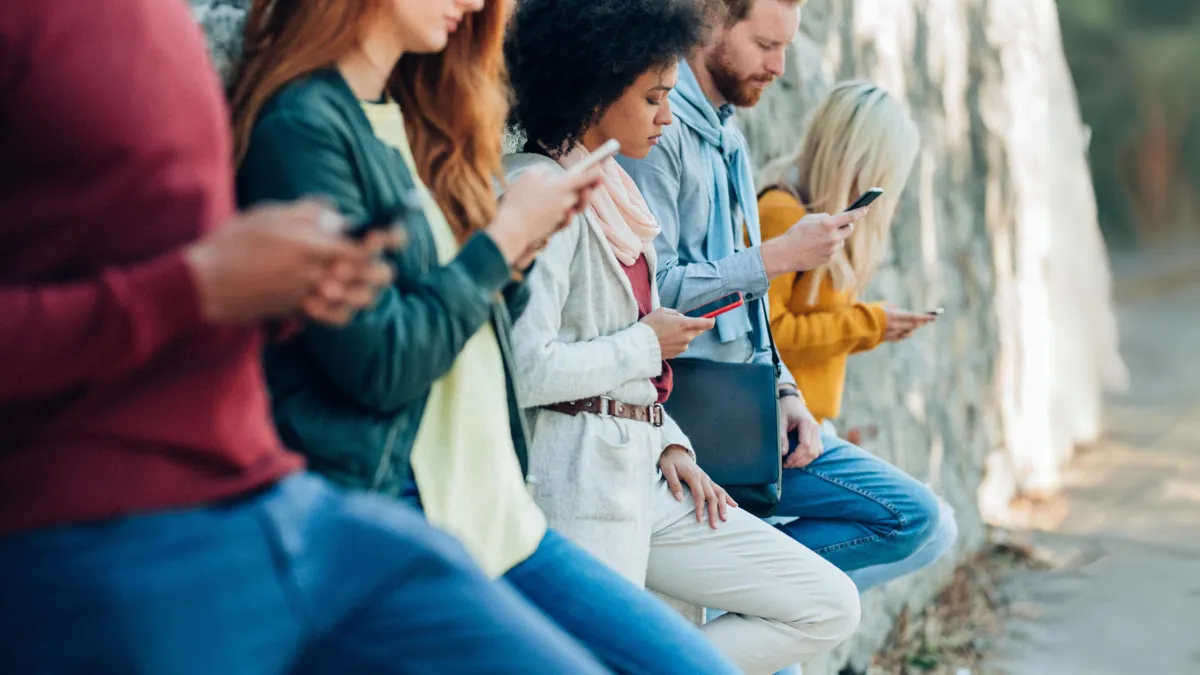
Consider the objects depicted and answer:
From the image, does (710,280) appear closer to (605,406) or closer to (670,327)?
(670,327)

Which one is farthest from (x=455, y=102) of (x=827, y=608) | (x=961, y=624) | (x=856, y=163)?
(x=961, y=624)

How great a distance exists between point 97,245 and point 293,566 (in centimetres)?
30

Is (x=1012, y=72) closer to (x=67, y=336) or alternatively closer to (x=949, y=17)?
(x=949, y=17)

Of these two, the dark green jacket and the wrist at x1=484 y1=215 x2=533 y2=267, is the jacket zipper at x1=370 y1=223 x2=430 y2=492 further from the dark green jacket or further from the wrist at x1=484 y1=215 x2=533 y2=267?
A: the wrist at x1=484 y1=215 x2=533 y2=267

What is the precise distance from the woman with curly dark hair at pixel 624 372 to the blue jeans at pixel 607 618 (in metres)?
0.34

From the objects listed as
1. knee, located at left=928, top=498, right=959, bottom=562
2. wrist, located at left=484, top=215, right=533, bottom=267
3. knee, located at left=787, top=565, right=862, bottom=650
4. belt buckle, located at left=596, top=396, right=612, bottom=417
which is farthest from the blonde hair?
wrist, located at left=484, top=215, right=533, bottom=267

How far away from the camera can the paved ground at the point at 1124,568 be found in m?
4.80

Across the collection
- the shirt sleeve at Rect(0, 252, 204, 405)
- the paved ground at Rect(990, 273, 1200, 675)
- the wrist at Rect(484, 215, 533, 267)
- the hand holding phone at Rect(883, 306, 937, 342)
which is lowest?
the paved ground at Rect(990, 273, 1200, 675)

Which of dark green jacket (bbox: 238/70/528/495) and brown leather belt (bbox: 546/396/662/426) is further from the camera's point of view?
brown leather belt (bbox: 546/396/662/426)

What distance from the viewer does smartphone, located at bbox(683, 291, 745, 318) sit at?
243cm

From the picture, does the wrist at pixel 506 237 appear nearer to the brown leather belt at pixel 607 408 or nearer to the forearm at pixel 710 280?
the brown leather belt at pixel 607 408

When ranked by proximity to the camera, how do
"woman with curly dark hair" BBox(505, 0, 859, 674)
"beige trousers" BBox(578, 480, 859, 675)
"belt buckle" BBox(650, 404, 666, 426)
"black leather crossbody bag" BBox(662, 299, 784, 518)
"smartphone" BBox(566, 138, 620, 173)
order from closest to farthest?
"smartphone" BBox(566, 138, 620, 173) → "woman with curly dark hair" BBox(505, 0, 859, 674) → "belt buckle" BBox(650, 404, 666, 426) → "beige trousers" BBox(578, 480, 859, 675) → "black leather crossbody bag" BBox(662, 299, 784, 518)

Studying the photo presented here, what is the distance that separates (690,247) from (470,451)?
3.77 feet

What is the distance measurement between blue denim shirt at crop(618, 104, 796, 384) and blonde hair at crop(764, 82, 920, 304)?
438 millimetres
